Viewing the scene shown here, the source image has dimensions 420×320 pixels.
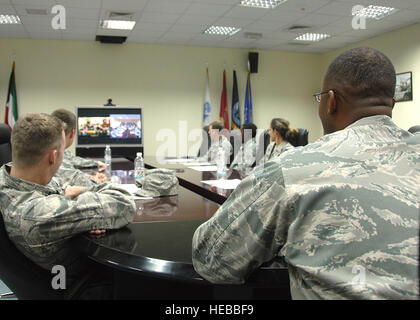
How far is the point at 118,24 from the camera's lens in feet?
20.9

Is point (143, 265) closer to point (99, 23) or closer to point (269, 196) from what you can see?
point (269, 196)

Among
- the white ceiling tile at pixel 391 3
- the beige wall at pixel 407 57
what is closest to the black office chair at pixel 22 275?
the white ceiling tile at pixel 391 3

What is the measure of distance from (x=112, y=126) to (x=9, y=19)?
8.34 ft

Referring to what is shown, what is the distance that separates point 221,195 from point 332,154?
4.55ft

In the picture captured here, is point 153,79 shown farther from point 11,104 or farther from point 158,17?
point 11,104

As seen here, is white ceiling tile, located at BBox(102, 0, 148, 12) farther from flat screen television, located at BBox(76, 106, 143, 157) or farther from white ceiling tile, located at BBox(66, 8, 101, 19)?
flat screen television, located at BBox(76, 106, 143, 157)

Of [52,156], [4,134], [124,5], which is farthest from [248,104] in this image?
[52,156]

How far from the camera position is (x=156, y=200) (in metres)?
1.98

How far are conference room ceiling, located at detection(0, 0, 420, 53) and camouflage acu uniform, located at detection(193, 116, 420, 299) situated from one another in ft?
16.1

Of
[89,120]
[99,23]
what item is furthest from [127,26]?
[89,120]

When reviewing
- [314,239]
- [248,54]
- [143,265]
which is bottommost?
[143,265]

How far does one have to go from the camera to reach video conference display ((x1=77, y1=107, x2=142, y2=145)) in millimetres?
5262

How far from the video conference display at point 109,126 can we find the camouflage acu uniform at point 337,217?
465 centimetres

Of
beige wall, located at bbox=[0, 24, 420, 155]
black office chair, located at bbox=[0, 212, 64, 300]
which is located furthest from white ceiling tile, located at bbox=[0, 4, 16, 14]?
black office chair, located at bbox=[0, 212, 64, 300]
